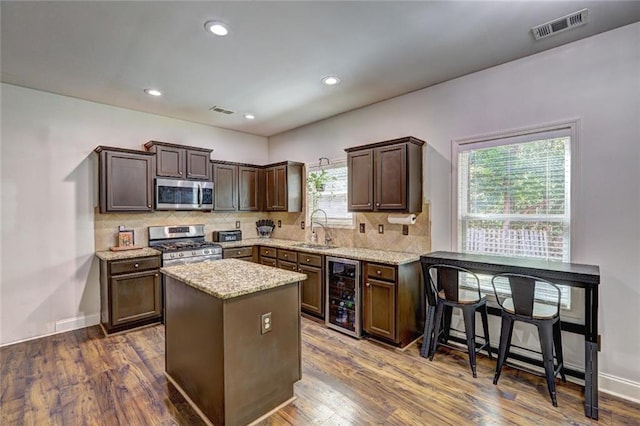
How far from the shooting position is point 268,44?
265cm

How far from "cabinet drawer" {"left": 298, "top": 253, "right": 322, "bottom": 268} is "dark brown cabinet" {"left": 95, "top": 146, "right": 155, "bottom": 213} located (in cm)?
214

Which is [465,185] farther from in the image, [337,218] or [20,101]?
[20,101]

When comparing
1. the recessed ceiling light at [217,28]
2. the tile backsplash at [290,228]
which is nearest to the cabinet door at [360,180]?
the tile backsplash at [290,228]

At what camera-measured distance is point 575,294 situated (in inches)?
104

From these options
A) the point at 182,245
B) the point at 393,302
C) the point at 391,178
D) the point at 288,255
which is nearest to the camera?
the point at 393,302

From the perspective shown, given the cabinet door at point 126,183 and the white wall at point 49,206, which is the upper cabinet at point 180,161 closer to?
the cabinet door at point 126,183

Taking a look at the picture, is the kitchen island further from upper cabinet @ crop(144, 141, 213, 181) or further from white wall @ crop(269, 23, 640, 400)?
white wall @ crop(269, 23, 640, 400)

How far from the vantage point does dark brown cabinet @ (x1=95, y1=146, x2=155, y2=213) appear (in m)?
3.83

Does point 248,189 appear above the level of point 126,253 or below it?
above

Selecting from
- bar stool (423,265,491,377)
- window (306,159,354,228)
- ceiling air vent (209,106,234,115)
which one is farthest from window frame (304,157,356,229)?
bar stool (423,265,491,377)

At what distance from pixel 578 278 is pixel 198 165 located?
453 cm

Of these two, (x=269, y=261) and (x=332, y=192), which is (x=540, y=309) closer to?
(x=332, y=192)

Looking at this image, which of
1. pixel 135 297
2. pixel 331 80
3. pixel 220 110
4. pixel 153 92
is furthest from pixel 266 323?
pixel 220 110

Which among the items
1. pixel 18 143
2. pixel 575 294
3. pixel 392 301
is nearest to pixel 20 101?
pixel 18 143
